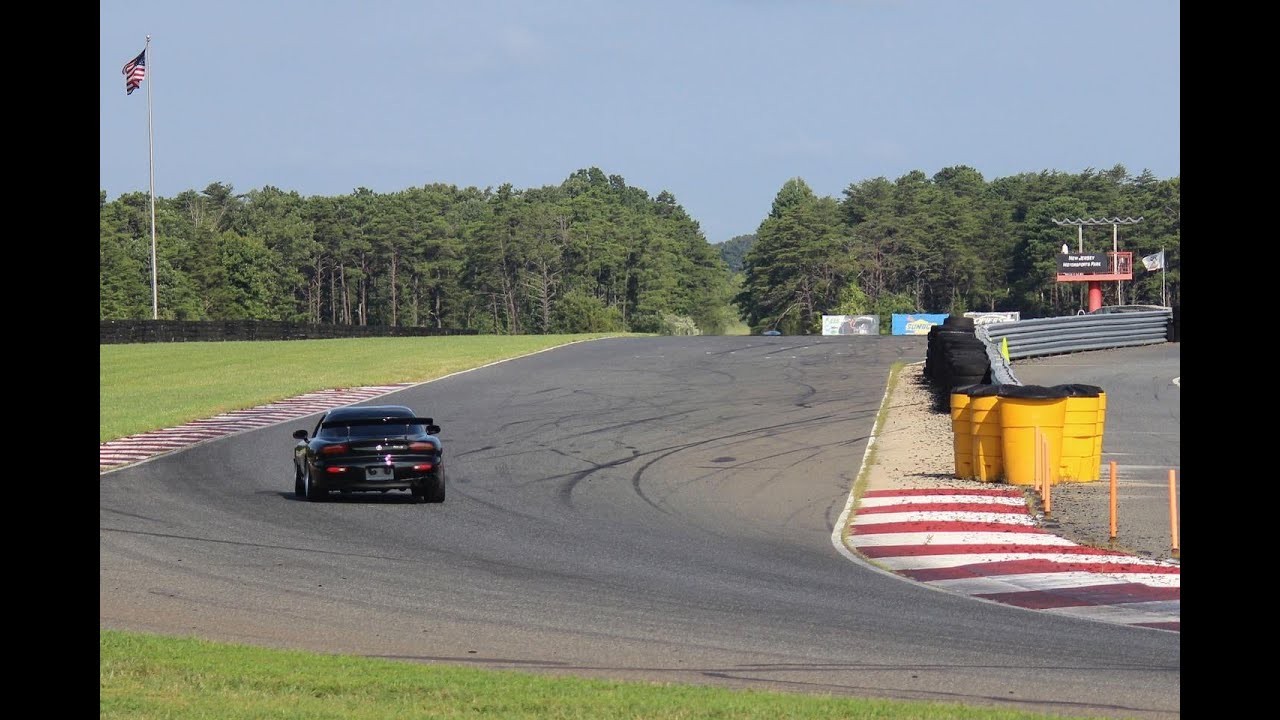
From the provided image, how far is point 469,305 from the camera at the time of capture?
6511 inches

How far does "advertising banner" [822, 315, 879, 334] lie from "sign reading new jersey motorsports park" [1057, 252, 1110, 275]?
2273cm

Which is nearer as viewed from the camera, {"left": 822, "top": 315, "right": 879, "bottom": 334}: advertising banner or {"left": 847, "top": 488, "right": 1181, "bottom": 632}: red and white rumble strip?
{"left": 847, "top": 488, "right": 1181, "bottom": 632}: red and white rumble strip

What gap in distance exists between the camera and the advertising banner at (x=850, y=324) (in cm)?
10231

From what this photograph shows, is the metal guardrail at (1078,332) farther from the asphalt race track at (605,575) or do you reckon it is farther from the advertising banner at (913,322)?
the advertising banner at (913,322)

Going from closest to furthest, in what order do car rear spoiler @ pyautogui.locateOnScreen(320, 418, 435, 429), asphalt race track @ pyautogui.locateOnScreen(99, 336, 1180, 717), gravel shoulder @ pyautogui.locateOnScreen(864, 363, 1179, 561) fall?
asphalt race track @ pyautogui.locateOnScreen(99, 336, 1180, 717)
gravel shoulder @ pyautogui.locateOnScreen(864, 363, 1179, 561)
car rear spoiler @ pyautogui.locateOnScreen(320, 418, 435, 429)

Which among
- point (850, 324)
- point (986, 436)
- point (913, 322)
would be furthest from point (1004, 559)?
point (850, 324)

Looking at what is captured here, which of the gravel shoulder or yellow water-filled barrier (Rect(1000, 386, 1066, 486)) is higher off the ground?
yellow water-filled barrier (Rect(1000, 386, 1066, 486))

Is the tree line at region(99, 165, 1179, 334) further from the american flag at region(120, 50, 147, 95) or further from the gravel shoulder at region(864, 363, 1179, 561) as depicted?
the gravel shoulder at region(864, 363, 1179, 561)

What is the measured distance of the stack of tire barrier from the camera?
84.8 ft

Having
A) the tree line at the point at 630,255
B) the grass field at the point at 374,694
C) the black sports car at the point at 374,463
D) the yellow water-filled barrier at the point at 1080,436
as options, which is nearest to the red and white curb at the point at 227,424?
the black sports car at the point at 374,463

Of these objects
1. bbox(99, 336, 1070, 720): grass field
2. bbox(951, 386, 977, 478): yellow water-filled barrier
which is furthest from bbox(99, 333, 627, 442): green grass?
bbox(99, 336, 1070, 720): grass field

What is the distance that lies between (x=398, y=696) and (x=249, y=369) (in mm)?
40306
